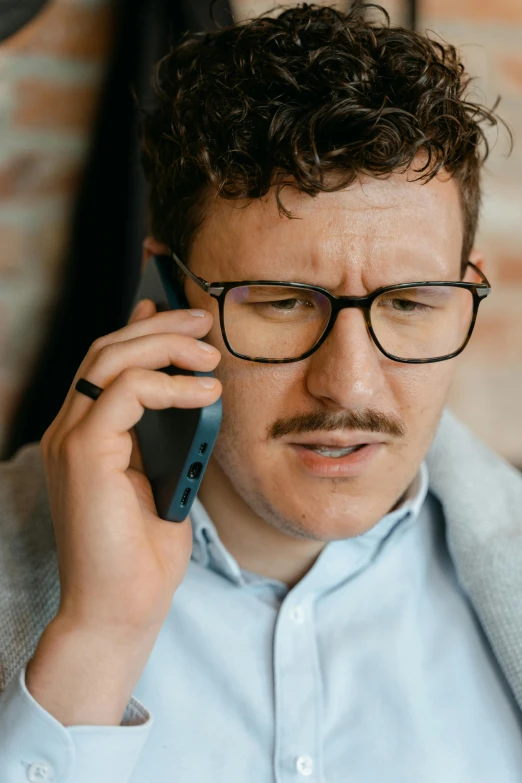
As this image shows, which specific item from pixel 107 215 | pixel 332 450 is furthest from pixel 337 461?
pixel 107 215

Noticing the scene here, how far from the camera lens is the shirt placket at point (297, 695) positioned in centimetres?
102

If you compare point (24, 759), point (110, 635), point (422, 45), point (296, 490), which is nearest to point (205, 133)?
point (422, 45)

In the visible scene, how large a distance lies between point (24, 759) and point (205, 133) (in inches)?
32.7

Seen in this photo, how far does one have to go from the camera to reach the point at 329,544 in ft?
3.96

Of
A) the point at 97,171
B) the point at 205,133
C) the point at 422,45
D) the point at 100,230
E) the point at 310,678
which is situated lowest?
the point at 310,678

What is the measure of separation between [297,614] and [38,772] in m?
0.41

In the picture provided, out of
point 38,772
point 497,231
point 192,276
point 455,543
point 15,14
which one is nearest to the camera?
point 38,772

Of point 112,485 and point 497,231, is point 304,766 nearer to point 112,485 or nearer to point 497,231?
point 112,485

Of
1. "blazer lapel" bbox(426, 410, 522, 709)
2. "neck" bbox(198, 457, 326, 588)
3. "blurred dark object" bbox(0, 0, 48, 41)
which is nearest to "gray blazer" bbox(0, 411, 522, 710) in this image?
"blazer lapel" bbox(426, 410, 522, 709)

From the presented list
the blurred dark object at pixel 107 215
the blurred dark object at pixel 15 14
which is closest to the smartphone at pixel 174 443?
the blurred dark object at pixel 107 215

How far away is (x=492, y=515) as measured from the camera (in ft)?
4.18

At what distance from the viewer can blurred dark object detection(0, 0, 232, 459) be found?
→ 1.55 meters

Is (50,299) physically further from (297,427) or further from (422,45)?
(422,45)

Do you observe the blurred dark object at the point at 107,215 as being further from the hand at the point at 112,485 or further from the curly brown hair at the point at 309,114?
the hand at the point at 112,485
